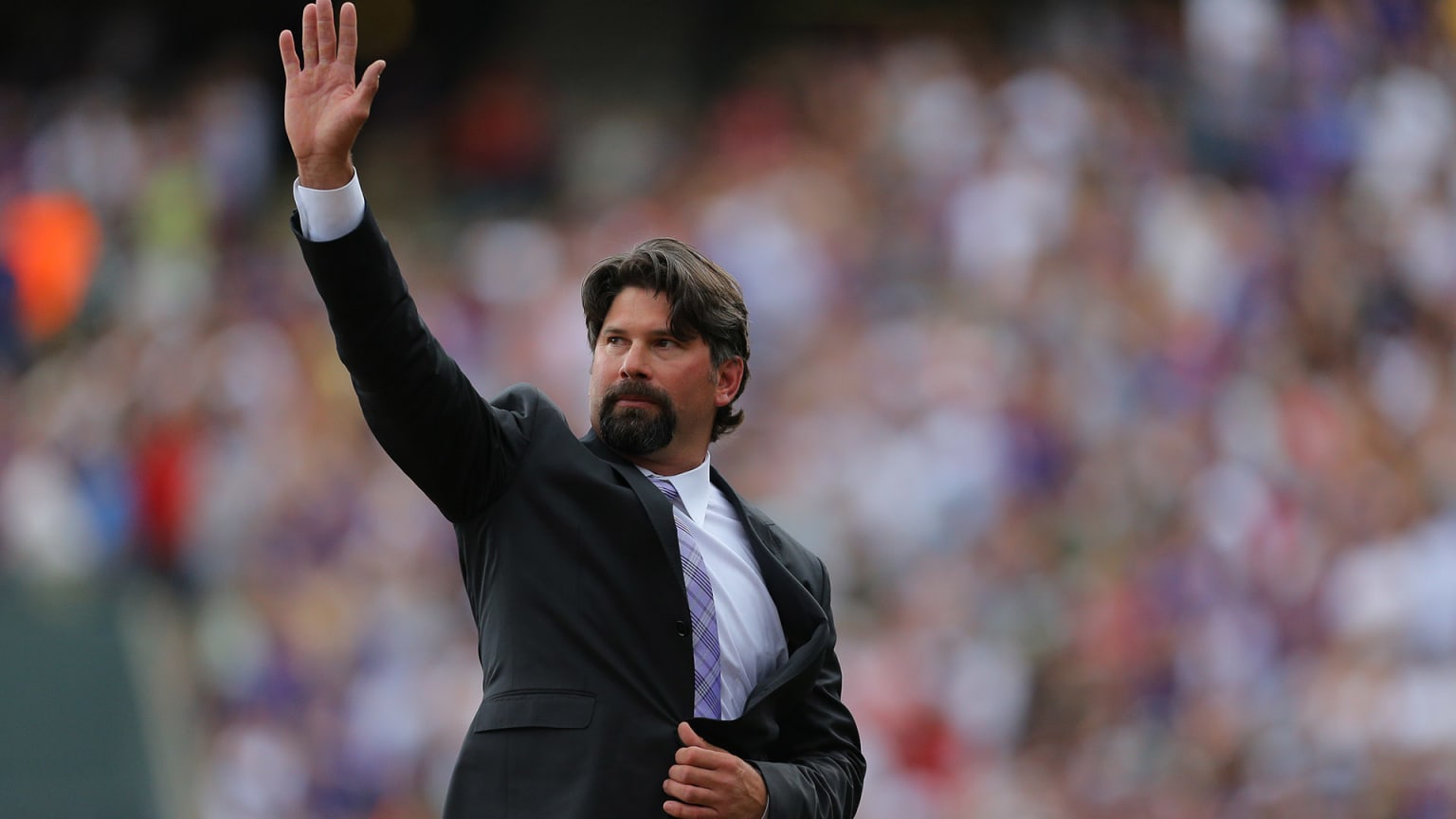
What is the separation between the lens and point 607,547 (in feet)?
9.48

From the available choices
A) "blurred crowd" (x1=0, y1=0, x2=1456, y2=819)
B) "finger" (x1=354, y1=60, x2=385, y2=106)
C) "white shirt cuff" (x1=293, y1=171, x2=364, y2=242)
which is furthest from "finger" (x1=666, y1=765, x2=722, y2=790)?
"blurred crowd" (x1=0, y1=0, x2=1456, y2=819)

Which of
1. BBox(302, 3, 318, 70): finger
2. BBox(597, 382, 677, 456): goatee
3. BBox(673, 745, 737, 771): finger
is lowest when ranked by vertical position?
BBox(673, 745, 737, 771): finger

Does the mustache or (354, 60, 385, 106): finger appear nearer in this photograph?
(354, 60, 385, 106): finger

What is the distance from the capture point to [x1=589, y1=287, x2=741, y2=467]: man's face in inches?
118

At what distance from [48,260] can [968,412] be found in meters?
6.15

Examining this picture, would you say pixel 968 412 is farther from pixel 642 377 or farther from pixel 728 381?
pixel 642 377

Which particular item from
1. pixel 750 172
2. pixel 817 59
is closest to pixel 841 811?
→ pixel 750 172

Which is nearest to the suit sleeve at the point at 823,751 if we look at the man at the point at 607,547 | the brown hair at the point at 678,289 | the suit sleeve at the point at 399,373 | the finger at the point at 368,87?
the man at the point at 607,547

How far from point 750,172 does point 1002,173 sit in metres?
1.79

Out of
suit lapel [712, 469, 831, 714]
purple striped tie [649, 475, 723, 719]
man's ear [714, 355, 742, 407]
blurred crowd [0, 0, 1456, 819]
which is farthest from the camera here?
blurred crowd [0, 0, 1456, 819]

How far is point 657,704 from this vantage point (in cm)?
283

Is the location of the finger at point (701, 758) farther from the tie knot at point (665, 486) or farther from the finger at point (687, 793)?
the tie knot at point (665, 486)

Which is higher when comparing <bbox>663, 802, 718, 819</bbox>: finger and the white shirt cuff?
the white shirt cuff

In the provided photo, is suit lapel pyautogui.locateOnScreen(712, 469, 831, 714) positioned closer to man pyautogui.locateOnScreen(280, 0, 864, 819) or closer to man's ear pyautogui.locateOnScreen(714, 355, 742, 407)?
man pyautogui.locateOnScreen(280, 0, 864, 819)
